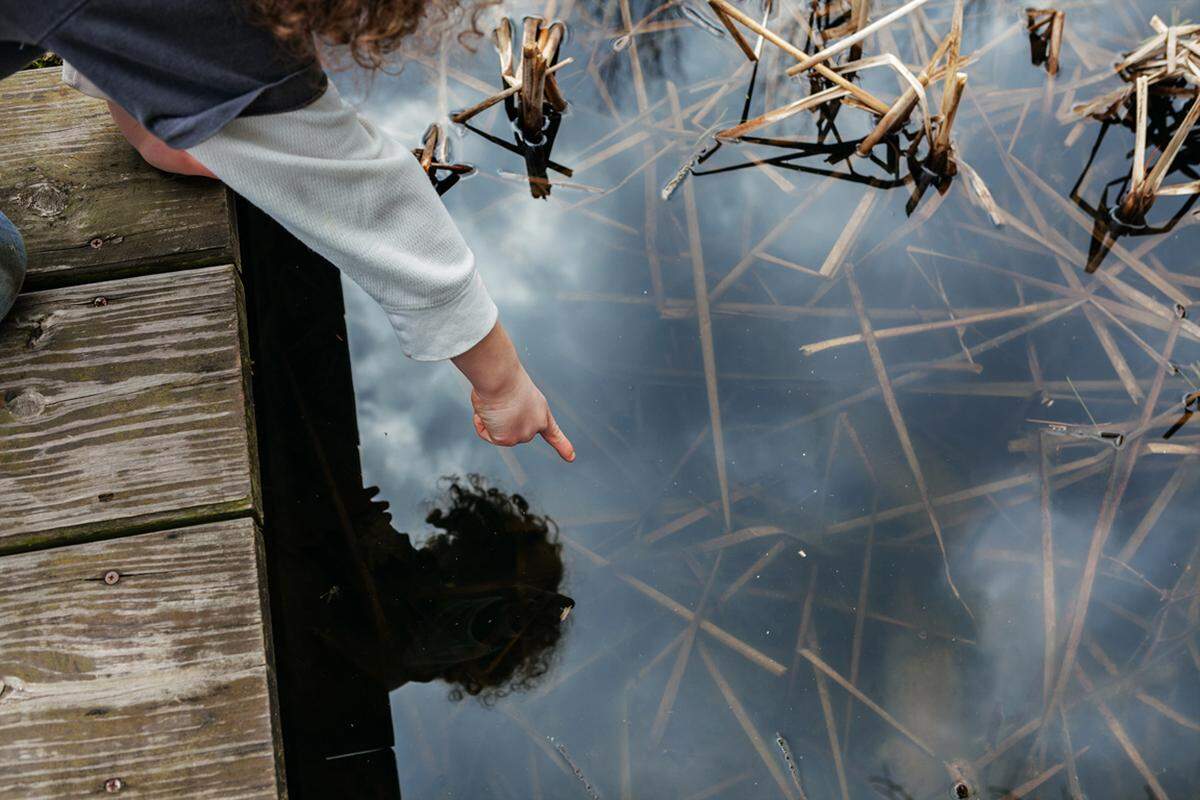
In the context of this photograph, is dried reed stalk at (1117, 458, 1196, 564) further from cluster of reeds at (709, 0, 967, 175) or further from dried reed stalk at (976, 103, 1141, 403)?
cluster of reeds at (709, 0, 967, 175)

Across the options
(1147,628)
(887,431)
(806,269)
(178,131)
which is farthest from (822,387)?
(178,131)

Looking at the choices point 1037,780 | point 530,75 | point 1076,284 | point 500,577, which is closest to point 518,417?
point 500,577

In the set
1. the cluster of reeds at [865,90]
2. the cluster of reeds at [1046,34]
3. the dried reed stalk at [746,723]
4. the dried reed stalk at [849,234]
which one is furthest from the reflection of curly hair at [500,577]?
the cluster of reeds at [1046,34]

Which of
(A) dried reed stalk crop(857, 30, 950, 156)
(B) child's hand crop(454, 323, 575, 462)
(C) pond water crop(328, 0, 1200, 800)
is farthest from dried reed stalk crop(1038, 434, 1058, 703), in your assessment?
(B) child's hand crop(454, 323, 575, 462)

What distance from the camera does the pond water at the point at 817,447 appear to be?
1.70 m

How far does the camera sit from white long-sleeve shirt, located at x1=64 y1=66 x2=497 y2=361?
113 cm

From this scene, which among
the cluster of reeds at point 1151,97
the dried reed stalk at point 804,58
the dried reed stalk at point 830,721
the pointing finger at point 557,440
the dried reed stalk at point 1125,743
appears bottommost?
the dried reed stalk at point 830,721

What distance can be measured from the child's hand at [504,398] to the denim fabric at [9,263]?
29.2 inches

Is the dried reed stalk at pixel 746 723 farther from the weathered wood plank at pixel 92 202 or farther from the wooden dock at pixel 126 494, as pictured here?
the weathered wood plank at pixel 92 202

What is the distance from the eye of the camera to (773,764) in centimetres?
168

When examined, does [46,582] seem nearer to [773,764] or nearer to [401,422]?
[401,422]

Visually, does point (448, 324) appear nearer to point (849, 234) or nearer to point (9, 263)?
point (9, 263)

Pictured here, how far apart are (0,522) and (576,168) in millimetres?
1441

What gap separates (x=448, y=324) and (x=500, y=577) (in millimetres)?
653
